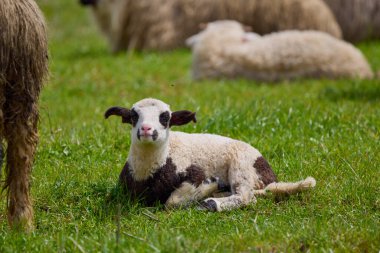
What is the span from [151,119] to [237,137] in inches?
74.6

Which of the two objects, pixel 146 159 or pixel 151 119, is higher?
pixel 151 119

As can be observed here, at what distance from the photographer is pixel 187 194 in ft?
19.1

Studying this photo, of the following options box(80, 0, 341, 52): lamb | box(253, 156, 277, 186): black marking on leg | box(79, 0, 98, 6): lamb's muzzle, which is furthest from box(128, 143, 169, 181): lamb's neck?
box(79, 0, 98, 6): lamb's muzzle

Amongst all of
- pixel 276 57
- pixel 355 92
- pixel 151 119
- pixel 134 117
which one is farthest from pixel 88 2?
pixel 151 119

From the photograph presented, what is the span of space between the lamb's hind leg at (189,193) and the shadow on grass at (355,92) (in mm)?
3916

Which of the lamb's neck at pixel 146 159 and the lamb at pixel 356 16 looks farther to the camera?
the lamb at pixel 356 16

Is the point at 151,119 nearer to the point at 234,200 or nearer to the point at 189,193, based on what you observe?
the point at 189,193

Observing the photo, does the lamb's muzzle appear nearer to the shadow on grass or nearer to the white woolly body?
the shadow on grass

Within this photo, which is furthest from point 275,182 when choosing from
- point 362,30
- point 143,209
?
point 362,30

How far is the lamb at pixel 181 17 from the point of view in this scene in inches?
550

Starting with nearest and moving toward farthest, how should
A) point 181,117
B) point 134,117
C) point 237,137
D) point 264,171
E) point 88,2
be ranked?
1. point 134,117
2. point 181,117
3. point 264,171
4. point 237,137
5. point 88,2

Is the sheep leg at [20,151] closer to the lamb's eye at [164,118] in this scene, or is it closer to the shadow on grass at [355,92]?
the lamb's eye at [164,118]

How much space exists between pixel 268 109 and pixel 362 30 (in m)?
7.32

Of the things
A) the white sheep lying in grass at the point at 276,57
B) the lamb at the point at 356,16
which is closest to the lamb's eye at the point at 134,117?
the white sheep lying in grass at the point at 276,57
